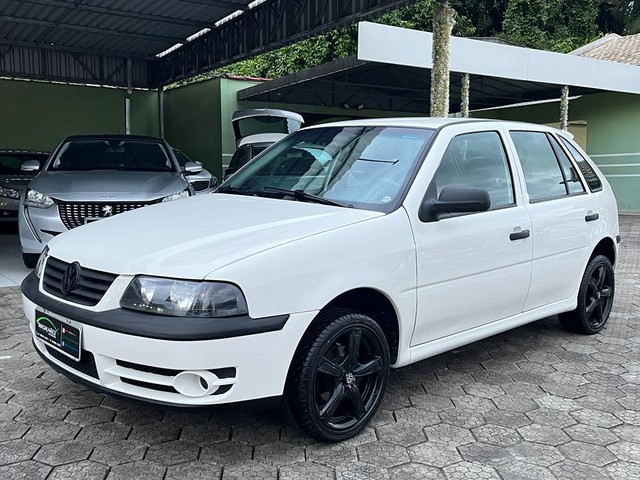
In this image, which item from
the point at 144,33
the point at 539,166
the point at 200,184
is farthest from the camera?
the point at 144,33

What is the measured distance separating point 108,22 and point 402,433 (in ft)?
42.6

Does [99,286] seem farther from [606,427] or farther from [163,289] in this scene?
[606,427]

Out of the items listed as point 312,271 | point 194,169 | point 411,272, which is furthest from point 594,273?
point 194,169

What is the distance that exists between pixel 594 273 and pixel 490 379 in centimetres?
151

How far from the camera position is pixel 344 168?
3.69m

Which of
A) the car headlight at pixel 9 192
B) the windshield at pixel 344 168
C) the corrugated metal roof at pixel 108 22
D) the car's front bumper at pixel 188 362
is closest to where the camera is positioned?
the car's front bumper at pixel 188 362

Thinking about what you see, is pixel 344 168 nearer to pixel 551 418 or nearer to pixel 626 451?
pixel 551 418

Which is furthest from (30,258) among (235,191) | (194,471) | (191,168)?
(194,471)

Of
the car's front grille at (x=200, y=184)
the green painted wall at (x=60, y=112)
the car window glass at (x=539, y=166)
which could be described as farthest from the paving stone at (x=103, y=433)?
the green painted wall at (x=60, y=112)

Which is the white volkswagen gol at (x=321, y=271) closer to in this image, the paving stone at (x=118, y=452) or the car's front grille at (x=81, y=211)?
the paving stone at (x=118, y=452)

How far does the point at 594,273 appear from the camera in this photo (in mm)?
4934

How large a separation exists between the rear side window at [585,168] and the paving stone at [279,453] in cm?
318

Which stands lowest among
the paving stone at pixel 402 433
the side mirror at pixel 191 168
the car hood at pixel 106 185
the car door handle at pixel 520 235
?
the paving stone at pixel 402 433

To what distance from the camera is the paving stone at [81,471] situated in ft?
9.00
